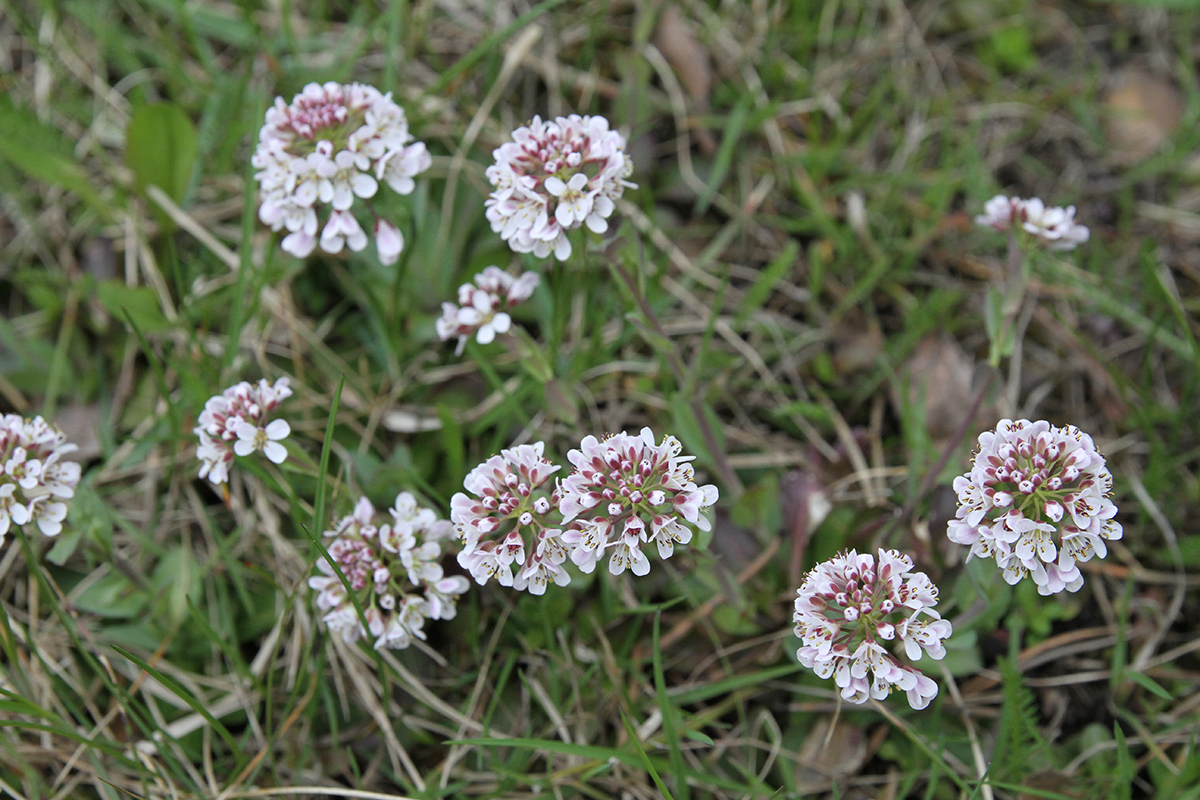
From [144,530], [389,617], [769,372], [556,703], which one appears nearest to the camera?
[389,617]

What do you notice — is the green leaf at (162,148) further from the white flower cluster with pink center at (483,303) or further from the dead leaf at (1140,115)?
the dead leaf at (1140,115)

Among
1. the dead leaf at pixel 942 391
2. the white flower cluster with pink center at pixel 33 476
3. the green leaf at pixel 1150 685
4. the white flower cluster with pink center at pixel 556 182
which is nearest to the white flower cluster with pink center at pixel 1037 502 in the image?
the green leaf at pixel 1150 685

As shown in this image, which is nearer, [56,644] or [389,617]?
[389,617]

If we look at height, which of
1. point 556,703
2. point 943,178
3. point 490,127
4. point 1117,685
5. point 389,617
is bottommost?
point 1117,685

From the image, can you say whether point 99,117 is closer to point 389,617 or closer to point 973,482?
point 389,617

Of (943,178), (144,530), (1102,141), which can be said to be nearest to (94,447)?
(144,530)

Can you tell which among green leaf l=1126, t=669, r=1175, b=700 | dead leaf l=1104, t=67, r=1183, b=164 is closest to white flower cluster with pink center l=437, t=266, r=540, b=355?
green leaf l=1126, t=669, r=1175, b=700
